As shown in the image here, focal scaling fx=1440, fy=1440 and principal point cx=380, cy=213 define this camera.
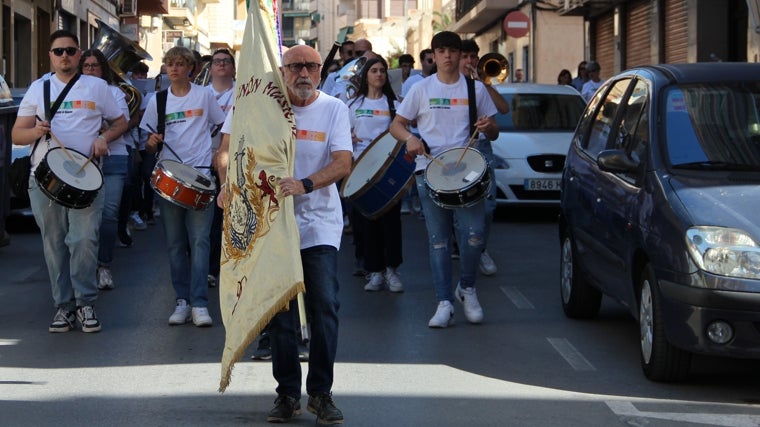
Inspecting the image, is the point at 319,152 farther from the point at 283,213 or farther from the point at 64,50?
the point at 64,50

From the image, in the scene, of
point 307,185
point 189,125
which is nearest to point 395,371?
point 307,185

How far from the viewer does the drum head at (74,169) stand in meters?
8.83

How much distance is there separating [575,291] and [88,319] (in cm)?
315

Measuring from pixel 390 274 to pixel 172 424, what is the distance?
487cm

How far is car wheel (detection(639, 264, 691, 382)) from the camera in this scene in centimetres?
715

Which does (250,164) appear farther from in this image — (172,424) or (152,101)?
(152,101)

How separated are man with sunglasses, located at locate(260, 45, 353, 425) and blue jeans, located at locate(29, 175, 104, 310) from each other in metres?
3.02

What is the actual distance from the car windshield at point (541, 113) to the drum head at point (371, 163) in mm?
6741

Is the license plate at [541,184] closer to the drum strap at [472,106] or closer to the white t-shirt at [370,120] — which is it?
the white t-shirt at [370,120]

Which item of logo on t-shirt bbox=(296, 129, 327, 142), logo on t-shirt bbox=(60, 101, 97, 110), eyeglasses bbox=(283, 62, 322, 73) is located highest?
eyeglasses bbox=(283, 62, 322, 73)

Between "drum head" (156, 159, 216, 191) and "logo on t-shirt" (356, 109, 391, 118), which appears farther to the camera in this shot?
"logo on t-shirt" (356, 109, 391, 118)

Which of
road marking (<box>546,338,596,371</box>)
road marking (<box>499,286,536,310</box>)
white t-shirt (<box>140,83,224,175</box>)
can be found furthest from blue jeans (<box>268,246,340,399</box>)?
road marking (<box>499,286,536,310</box>)

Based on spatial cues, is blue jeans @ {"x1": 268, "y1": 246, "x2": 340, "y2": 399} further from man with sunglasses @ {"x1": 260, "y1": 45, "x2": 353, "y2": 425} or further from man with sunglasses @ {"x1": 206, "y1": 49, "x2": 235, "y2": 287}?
man with sunglasses @ {"x1": 206, "y1": 49, "x2": 235, "y2": 287}

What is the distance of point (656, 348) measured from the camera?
723 cm
